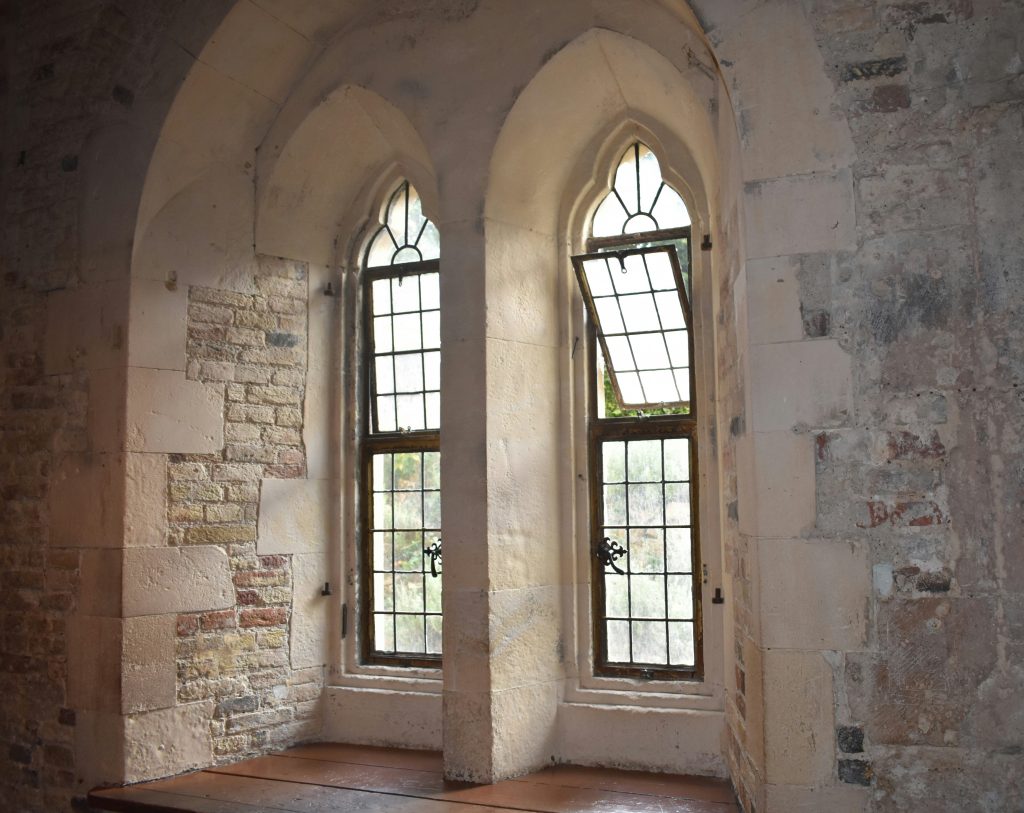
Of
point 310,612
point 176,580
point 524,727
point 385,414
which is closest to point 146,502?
point 176,580

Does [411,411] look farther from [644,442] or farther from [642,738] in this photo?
[642,738]

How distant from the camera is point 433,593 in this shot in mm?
4844

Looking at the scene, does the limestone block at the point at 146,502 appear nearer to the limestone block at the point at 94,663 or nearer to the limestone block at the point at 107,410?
the limestone block at the point at 107,410

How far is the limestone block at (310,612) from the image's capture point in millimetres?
4785

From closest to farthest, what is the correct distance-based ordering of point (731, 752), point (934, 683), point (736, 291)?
point (934, 683)
point (736, 291)
point (731, 752)

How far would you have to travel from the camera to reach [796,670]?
2795mm

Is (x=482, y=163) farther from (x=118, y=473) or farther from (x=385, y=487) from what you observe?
(x=118, y=473)

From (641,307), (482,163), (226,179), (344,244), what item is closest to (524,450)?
(641,307)

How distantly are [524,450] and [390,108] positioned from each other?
1.68 m

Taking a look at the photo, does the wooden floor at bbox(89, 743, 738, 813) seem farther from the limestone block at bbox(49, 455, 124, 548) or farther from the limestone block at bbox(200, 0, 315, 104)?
the limestone block at bbox(200, 0, 315, 104)

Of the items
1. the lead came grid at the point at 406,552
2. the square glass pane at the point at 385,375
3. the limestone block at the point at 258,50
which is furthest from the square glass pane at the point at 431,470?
the limestone block at the point at 258,50

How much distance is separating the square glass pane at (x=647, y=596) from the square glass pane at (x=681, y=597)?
41 mm

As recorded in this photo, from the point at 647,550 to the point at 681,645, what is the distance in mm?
431

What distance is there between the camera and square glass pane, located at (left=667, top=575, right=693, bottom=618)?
4.33 metres
